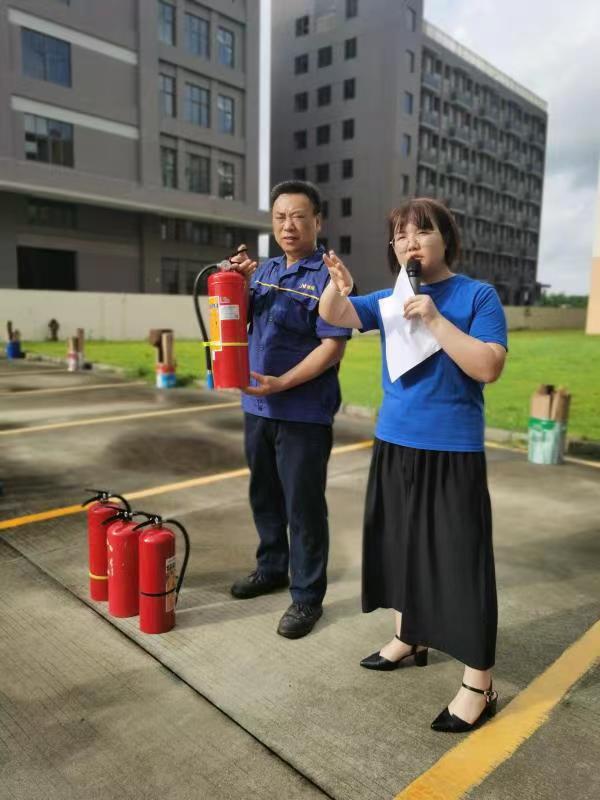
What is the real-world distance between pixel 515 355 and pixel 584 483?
51.8ft

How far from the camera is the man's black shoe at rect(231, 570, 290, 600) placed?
11.1 feet

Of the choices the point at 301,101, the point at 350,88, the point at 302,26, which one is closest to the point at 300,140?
the point at 301,101

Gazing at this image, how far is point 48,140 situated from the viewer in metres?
29.8

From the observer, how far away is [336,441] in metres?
7.37

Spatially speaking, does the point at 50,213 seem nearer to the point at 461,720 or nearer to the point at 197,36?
the point at 197,36

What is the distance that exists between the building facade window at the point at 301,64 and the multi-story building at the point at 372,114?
86mm

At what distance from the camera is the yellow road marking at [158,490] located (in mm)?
4543

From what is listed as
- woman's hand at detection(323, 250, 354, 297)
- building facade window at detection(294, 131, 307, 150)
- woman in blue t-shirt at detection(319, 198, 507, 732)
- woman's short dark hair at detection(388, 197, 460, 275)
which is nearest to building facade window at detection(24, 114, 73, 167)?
building facade window at detection(294, 131, 307, 150)

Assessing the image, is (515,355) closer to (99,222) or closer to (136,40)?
(99,222)

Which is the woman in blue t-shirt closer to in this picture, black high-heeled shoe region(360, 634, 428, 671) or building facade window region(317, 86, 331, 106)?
black high-heeled shoe region(360, 634, 428, 671)

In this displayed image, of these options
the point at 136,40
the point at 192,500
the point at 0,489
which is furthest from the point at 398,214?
the point at 136,40

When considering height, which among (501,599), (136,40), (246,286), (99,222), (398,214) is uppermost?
(136,40)

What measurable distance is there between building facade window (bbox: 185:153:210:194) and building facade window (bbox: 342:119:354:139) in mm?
17564

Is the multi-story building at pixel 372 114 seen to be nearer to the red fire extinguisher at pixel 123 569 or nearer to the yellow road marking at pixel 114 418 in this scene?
the yellow road marking at pixel 114 418
